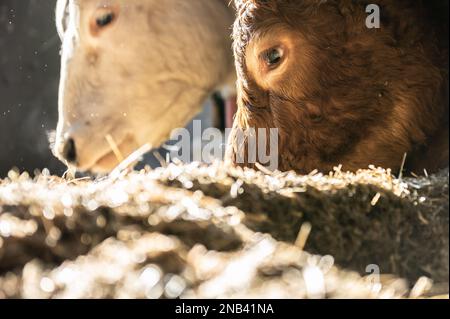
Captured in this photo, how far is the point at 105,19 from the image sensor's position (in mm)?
1935

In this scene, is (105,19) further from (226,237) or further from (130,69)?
(226,237)

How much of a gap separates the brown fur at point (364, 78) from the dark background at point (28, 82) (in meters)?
0.68

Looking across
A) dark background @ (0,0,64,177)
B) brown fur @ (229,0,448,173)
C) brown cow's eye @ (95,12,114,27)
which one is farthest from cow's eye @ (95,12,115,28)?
brown fur @ (229,0,448,173)

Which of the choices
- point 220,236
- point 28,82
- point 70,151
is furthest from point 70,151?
point 220,236

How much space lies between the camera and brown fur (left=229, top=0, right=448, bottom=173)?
4.47ft

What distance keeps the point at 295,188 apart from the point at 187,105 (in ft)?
4.07

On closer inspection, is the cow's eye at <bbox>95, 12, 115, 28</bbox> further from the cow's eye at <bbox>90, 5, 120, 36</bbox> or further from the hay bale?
the hay bale

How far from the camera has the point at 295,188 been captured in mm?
927

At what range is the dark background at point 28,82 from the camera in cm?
174

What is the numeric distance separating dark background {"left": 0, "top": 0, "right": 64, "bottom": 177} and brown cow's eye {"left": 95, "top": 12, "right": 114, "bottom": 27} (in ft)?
0.40

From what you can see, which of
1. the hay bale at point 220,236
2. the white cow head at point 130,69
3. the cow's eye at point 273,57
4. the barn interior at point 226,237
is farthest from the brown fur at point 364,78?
the white cow head at point 130,69

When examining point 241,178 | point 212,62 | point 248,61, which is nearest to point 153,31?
point 212,62
